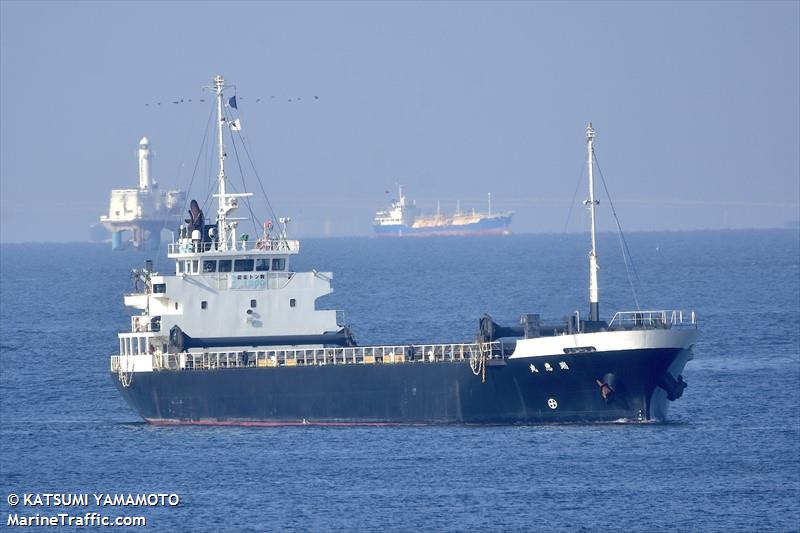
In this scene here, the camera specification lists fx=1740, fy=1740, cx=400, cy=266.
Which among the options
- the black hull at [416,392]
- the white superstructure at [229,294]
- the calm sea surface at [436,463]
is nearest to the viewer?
the calm sea surface at [436,463]

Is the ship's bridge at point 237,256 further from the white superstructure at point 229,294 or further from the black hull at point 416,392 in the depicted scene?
the black hull at point 416,392

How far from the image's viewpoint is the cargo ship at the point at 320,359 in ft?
169

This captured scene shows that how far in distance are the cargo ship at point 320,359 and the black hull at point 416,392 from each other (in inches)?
1.6

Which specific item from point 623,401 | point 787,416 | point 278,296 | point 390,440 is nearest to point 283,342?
point 278,296

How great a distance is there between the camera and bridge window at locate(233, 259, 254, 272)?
5788 cm

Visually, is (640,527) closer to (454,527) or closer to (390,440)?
(454,527)

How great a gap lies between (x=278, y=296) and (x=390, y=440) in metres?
8.73

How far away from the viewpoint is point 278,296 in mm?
57906

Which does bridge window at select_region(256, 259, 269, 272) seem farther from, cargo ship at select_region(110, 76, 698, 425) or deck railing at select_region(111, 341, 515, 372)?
deck railing at select_region(111, 341, 515, 372)

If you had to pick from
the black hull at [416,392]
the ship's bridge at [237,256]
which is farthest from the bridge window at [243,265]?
the black hull at [416,392]

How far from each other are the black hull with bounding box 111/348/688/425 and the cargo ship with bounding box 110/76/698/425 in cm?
4

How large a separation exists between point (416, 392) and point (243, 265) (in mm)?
8226

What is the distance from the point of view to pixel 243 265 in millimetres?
57938

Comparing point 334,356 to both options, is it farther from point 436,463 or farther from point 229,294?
point 436,463
